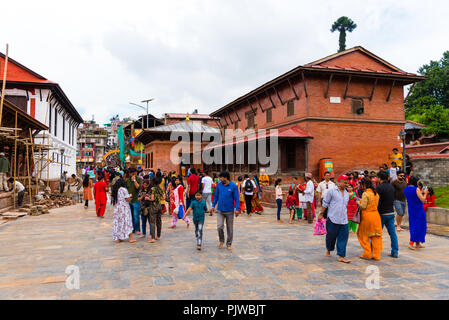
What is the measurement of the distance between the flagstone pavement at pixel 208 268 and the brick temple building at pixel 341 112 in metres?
11.8

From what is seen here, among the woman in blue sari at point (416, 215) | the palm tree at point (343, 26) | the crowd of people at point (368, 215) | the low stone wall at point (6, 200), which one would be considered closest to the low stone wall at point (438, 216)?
the crowd of people at point (368, 215)

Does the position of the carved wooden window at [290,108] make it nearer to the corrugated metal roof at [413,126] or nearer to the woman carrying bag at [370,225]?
the woman carrying bag at [370,225]

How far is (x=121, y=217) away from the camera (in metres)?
7.88

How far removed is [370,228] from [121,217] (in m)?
5.67

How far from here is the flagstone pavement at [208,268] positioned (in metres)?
4.47

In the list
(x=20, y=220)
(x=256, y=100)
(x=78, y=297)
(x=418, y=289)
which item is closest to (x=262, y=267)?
(x=418, y=289)

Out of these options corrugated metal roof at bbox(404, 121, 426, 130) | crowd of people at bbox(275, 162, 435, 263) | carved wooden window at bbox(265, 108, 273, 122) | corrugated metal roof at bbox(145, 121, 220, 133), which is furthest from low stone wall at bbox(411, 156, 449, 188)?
corrugated metal roof at bbox(404, 121, 426, 130)

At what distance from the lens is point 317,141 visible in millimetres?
20188

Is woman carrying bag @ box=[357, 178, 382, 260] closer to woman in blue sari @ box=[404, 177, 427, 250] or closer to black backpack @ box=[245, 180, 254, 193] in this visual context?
woman in blue sari @ box=[404, 177, 427, 250]

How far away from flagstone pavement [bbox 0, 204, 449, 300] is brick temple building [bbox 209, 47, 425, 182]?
1177 cm

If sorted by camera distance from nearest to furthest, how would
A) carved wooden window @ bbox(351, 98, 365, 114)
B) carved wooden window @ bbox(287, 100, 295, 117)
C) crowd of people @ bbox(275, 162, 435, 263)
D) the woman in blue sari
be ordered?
1. crowd of people @ bbox(275, 162, 435, 263)
2. the woman in blue sari
3. carved wooden window @ bbox(351, 98, 365, 114)
4. carved wooden window @ bbox(287, 100, 295, 117)

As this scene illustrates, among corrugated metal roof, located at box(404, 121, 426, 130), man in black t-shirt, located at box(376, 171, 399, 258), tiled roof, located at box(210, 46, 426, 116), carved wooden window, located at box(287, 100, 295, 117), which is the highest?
tiled roof, located at box(210, 46, 426, 116)

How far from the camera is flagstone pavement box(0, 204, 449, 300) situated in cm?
447
